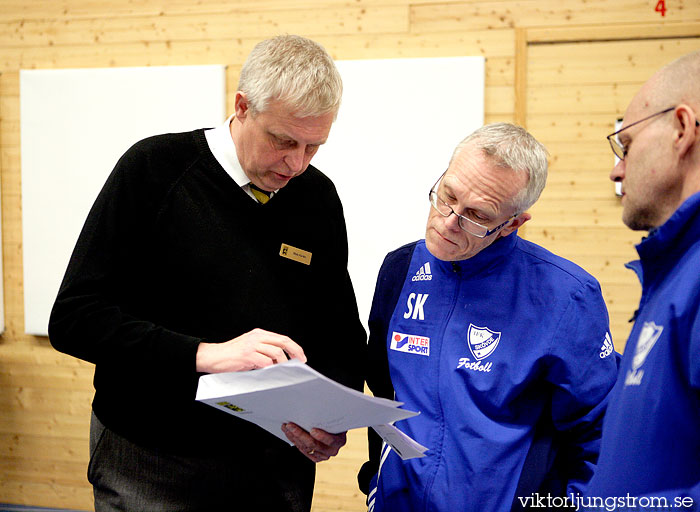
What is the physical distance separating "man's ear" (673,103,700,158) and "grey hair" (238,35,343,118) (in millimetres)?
691

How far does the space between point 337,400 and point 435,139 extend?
7.93 feet

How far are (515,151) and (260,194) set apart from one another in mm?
602

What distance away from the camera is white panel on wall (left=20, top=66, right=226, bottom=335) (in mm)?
3590

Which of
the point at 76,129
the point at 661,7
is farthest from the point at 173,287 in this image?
the point at 661,7

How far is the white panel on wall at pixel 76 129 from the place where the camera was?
3590 mm

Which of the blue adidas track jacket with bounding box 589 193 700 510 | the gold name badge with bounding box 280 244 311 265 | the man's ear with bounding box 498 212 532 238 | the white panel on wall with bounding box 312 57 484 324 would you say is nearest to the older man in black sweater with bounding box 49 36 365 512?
the gold name badge with bounding box 280 244 311 265

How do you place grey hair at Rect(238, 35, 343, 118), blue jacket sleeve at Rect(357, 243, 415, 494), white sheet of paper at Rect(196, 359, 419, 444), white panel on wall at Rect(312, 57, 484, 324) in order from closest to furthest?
white sheet of paper at Rect(196, 359, 419, 444) < grey hair at Rect(238, 35, 343, 118) < blue jacket sleeve at Rect(357, 243, 415, 494) < white panel on wall at Rect(312, 57, 484, 324)

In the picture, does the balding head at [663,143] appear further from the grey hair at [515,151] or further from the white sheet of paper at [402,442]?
the white sheet of paper at [402,442]

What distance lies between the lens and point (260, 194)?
1.53m

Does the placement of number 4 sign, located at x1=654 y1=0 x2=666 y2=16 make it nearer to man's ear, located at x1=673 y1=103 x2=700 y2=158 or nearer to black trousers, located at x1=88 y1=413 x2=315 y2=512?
man's ear, located at x1=673 y1=103 x2=700 y2=158

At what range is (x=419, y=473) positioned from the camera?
55.9 inches

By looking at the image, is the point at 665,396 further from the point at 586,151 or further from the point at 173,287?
the point at 586,151

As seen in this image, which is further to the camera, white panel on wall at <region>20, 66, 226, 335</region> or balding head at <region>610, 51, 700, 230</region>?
white panel on wall at <region>20, 66, 226, 335</region>

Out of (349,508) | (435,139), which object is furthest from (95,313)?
(349,508)
